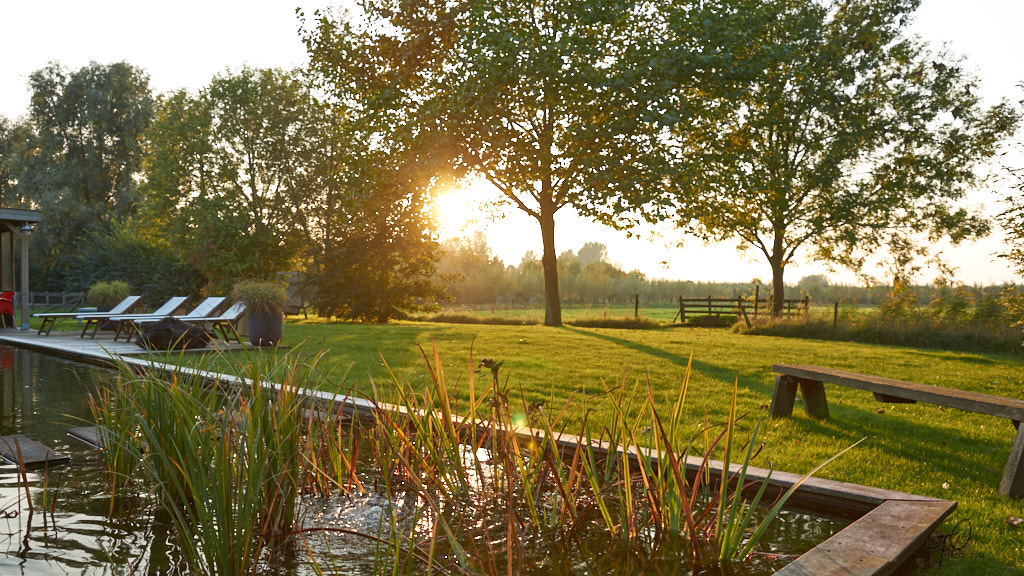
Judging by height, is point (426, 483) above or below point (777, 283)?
below

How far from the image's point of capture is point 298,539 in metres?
2.73

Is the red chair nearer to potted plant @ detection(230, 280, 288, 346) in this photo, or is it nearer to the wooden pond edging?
potted plant @ detection(230, 280, 288, 346)

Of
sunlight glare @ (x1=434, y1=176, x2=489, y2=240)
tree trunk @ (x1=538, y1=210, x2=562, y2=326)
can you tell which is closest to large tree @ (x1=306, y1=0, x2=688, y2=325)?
tree trunk @ (x1=538, y1=210, x2=562, y2=326)

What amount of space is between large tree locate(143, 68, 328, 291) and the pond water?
21.2m

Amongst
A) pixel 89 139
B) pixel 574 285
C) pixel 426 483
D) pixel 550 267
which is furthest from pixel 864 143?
pixel 89 139

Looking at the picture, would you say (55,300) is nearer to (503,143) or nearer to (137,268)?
(137,268)

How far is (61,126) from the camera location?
31812mm

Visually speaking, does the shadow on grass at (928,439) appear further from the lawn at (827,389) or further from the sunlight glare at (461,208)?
the sunlight glare at (461,208)

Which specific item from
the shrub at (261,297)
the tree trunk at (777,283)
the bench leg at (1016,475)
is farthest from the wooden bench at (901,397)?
the tree trunk at (777,283)

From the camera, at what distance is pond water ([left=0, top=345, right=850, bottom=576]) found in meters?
2.46

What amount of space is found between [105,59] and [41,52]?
2.56m

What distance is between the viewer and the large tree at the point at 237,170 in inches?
925

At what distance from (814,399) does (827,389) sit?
2.12 metres

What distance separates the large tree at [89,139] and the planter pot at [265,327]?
78.2 ft
